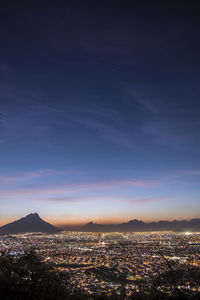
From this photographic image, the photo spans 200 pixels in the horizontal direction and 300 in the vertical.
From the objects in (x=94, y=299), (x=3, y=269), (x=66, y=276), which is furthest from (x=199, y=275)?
(x=3, y=269)

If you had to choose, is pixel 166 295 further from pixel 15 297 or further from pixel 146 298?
pixel 15 297

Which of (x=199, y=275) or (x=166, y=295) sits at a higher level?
(x=199, y=275)

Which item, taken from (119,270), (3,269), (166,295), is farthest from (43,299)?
(119,270)

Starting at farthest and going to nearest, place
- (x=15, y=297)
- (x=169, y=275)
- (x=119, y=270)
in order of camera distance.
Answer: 1. (x=119, y=270)
2. (x=169, y=275)
3. (x=15, y=297)

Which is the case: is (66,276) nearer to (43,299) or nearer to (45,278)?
(45,278)

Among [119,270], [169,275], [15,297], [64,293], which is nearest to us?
[15,297]

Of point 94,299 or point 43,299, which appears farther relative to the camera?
point 94,299

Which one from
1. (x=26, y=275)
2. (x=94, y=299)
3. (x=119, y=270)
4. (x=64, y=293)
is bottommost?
(x=119, y=270)

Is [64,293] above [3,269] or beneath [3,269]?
beneath

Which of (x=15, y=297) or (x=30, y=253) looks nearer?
(x=15, y=297)
